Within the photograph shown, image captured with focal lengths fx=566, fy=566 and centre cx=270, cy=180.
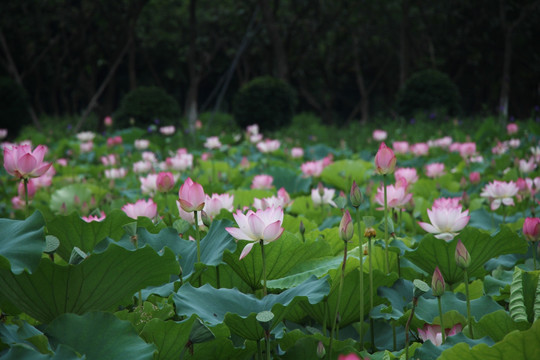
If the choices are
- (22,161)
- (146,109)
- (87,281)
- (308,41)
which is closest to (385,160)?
(87,281)

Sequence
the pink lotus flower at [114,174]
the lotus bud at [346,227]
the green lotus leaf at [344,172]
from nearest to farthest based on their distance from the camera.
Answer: the lotus bud at [346,227] → the green lotus leaf at [344,172] → the pink lotus flower at [114,174]

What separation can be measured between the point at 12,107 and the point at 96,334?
353 inches

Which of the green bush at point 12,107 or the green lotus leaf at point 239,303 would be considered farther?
the green bush at point 12,107

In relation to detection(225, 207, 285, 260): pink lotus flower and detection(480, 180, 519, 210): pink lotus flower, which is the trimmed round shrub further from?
detection(225, 207, 285, 260): pink lotus flower

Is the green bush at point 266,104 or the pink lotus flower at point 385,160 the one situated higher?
the pink lotus flower at point 385,160

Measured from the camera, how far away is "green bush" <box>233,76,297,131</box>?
10.2m

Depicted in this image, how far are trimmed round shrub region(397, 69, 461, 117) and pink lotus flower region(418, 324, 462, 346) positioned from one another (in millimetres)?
10944

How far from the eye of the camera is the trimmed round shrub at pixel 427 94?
11617mm

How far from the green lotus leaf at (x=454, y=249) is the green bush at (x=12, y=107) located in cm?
854

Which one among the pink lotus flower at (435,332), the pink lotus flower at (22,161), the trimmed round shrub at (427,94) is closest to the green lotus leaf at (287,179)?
the pink lotus flower at (22,161)

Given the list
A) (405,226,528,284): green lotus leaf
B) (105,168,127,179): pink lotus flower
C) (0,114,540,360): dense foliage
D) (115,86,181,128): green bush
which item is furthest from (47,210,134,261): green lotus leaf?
Result: (115,86,181,128): green bush

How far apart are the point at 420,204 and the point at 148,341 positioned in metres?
1.72

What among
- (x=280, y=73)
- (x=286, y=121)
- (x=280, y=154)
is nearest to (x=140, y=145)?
(x=280, y=154)

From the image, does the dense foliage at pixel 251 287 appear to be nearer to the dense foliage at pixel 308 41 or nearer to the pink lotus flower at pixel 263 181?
the pink lotus flower at pixel 263 181
